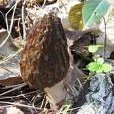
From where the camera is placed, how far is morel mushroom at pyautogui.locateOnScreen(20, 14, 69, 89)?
4.87ft

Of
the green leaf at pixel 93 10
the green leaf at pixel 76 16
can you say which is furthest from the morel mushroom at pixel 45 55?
the green leaf at pixel 76 16

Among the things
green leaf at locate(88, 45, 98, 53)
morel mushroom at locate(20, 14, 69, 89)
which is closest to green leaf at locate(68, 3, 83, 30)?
green leaf at locate(88, 45, 98, 53)

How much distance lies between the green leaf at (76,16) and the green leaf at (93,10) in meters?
0.26

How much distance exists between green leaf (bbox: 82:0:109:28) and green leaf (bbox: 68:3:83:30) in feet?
0.86

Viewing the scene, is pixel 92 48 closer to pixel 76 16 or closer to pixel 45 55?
pixel 76 16

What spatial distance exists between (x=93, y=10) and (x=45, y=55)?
254 mm

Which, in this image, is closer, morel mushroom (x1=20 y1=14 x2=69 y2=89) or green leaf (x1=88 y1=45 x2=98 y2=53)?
morel mushroom (x1=20 y1=14 x2=69 y2=89)

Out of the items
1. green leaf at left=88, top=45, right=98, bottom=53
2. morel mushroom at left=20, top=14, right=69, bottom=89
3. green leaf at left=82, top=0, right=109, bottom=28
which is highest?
green leaf at left=82, top=0, right=109, bottom=28

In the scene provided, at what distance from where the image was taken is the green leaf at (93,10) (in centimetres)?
147

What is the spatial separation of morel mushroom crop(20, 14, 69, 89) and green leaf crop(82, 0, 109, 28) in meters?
0.11

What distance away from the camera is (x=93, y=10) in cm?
148

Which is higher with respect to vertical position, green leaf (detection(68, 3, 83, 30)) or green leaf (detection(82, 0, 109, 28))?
green leaf (detection(82, 0, 109, 28))

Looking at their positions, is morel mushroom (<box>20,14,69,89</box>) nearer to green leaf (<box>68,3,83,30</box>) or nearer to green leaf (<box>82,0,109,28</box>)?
green leaf (<box>82,0,109,28</box>)

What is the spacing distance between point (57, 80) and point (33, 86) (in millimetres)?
103
